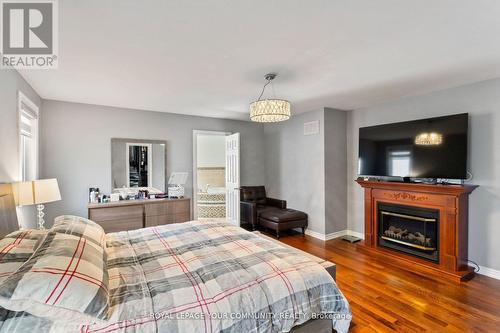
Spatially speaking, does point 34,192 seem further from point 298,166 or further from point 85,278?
point 298,166

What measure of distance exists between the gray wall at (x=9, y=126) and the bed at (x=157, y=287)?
48 cm

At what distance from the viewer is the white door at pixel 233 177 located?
4.89 metres

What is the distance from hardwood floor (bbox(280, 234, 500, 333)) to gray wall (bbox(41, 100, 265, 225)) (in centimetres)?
338

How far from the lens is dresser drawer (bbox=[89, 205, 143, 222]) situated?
143 inches

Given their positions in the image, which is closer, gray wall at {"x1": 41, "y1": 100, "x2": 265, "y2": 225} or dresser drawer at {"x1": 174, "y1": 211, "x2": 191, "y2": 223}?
gray wall at {"x1": 41, "y1": 100, "x2": 265, "y2": 225}

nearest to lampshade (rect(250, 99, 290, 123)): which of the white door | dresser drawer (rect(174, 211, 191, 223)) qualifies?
the white door

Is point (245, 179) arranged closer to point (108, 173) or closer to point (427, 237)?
point (108, 173)

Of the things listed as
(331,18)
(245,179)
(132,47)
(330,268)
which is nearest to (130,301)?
(330,268)

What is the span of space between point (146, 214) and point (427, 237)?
4160mm

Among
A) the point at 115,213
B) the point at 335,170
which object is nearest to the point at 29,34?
the point at 115,213

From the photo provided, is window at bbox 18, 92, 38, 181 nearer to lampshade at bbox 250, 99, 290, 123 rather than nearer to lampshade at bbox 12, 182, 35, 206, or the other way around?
lampshade at bbox 12, 182, 35, 206

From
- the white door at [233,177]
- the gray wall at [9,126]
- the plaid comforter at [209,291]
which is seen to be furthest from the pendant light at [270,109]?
the gray wall at [9,126]

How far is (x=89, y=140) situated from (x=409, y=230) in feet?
17.0

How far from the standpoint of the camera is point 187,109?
446 centimetres
